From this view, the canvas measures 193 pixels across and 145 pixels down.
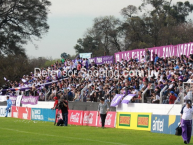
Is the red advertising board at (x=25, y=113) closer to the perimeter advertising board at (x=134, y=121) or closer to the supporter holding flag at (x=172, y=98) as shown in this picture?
the perimeter advertising board at (x=134, y=121)

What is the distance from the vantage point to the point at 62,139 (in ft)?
61.4

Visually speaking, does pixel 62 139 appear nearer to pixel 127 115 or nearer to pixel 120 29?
pixel 127 115

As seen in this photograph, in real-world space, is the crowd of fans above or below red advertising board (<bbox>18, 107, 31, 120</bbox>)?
above

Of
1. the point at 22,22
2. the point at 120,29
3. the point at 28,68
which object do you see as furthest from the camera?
the point at 120,29

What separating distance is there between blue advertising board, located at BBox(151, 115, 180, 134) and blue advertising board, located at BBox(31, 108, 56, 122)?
12116 millimetres

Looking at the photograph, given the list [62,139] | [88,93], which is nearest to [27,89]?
[88,93]

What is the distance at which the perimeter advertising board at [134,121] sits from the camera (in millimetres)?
24344

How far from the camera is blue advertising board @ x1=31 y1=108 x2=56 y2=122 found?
33888 mm

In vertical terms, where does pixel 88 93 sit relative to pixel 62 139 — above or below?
above

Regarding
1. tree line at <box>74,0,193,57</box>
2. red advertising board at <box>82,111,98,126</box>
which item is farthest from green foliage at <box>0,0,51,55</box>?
red advertising board at <box>82,111,98,126</box>

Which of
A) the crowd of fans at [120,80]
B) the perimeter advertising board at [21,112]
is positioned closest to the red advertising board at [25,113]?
the perimeter advertising board at [21,112]

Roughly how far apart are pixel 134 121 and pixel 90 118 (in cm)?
475

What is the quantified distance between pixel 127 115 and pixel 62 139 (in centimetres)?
821

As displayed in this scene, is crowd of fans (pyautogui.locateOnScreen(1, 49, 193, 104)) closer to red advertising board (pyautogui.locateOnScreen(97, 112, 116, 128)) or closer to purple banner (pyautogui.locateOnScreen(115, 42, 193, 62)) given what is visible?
purple banner (pyautogui.locateOnScreen(115, 42, 193, 62))
